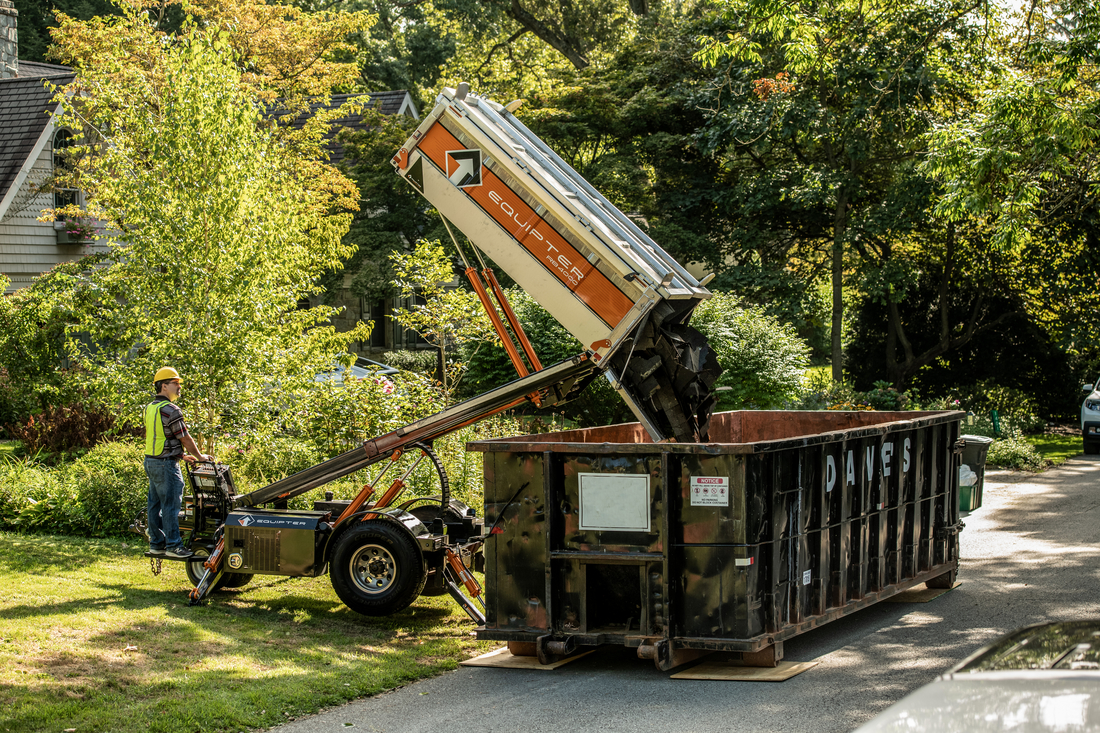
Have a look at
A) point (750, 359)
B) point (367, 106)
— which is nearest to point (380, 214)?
point (367, 106)

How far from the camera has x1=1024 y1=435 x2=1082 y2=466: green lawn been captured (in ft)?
71.2

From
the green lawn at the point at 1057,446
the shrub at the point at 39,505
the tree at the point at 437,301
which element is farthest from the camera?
the green lawn at the point at 1057,446

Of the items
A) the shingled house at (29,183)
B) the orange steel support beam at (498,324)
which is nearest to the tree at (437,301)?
the orange steel support beam at (498,324)

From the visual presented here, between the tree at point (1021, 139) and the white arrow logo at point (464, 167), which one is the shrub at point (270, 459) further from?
the tree at point (1021, 139)

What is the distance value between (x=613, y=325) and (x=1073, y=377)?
70.9ft

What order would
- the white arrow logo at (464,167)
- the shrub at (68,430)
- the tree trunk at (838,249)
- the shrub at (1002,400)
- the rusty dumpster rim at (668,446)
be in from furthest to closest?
the shrub at (1002,400), the tree trunk at (838,249), the shrub at (68,430), the white arrow logo at (464,167), the rusty dumpster rim at (668,446)

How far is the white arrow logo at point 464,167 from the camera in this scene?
8562mm

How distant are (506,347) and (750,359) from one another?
10836 millimetres

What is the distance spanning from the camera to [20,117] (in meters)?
23.9

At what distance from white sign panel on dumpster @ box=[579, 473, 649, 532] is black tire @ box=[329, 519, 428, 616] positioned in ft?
5.76

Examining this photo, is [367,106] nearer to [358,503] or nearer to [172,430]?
[172,430]

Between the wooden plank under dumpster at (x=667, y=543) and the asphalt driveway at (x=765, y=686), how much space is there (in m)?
0.29

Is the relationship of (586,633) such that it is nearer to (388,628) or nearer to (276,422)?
(388,628)

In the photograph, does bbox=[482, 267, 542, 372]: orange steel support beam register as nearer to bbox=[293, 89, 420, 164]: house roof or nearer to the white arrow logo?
the white arrow logo
